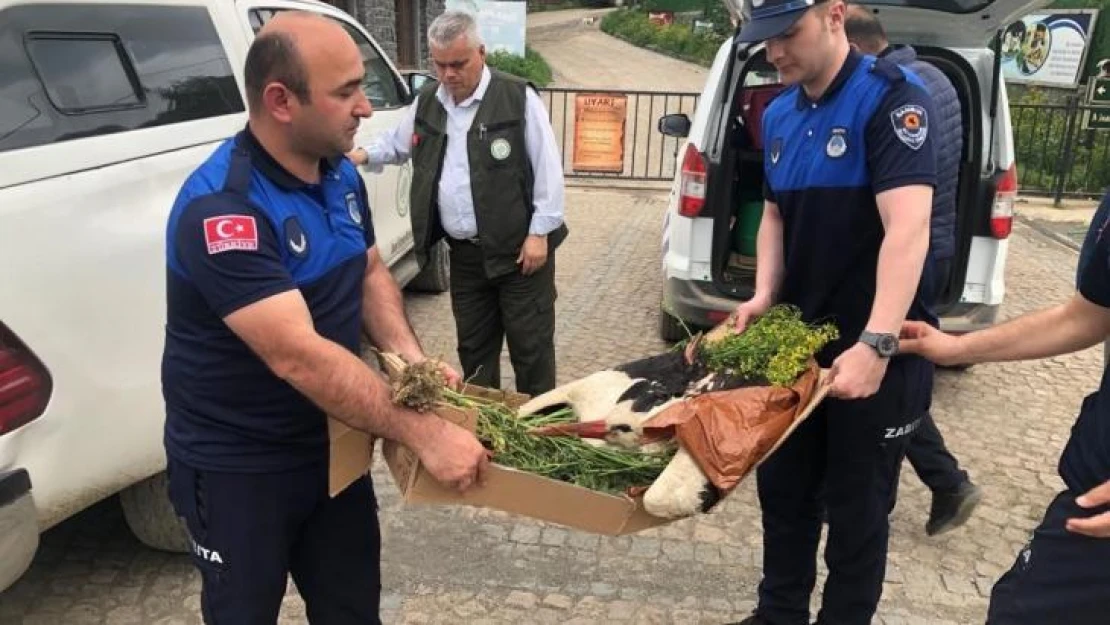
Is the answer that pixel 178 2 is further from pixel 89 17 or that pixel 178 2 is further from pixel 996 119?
pixel 996 119

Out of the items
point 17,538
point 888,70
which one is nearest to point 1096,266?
point 888,70

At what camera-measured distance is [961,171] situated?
448 cm

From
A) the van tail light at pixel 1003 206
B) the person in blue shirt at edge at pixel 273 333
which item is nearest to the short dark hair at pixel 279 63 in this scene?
the person in blue shirt at edge at pixel 273 333

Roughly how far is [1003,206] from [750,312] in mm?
2496

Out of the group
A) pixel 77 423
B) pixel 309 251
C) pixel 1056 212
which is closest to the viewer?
pixel 309 251

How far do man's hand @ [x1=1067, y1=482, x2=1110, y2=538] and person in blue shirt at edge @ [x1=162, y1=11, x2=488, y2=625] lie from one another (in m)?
1.18

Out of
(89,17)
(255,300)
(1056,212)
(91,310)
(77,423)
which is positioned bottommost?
(1056,212)

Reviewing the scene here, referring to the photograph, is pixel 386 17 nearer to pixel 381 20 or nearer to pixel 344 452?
pixel 381 20

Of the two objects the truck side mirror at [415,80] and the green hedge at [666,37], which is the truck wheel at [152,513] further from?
the green hedge at [666,37]

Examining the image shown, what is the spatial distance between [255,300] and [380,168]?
2599 millimetres

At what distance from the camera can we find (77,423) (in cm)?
250

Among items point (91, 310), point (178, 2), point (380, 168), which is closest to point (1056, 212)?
point (380, 168)

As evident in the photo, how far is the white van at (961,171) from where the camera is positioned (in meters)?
4.36

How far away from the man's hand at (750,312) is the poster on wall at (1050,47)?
12.0 meters
